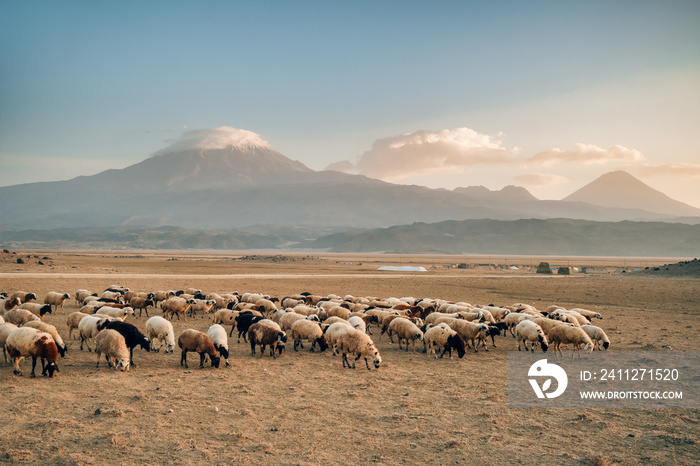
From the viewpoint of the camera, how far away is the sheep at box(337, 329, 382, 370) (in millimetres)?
13866

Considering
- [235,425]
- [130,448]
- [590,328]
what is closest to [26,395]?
[130,448]

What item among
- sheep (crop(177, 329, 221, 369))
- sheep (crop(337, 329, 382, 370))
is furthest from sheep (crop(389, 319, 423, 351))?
sheep (crop(177, 329, 221, 369))

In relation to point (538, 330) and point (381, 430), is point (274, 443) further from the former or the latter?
point (538, 330)

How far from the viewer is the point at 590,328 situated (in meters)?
16.3

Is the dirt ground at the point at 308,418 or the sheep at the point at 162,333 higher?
the sheep at the point at 162,333

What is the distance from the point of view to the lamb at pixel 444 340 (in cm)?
1523

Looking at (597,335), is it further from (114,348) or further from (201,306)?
(201,306)

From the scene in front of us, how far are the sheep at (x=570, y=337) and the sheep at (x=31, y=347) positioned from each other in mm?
16320

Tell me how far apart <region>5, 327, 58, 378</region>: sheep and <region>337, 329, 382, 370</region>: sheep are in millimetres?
8445

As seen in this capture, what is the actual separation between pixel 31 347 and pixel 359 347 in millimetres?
9380

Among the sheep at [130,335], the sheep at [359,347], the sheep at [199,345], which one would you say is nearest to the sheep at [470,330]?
the sheep at [359,347]

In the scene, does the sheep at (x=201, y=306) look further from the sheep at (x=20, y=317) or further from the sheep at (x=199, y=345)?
the sheep at (x=199, y=345)

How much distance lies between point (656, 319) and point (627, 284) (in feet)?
64.8

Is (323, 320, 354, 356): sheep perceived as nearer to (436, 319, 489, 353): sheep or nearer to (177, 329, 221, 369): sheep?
(177, 329, 221, 369): sheep
